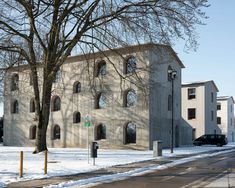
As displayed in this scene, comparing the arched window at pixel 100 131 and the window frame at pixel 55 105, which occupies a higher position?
the window frame at pixel 55 105

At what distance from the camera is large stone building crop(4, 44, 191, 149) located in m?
39.8

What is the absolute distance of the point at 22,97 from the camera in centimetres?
5091

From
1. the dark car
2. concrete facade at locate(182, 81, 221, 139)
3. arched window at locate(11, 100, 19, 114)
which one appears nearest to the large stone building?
arched window at locate(11, 100, 19, 114)

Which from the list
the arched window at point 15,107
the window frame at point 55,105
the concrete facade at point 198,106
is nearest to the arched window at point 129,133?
the window frame at point 55,105

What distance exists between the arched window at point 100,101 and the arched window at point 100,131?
1947 mm

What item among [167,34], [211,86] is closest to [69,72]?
[167,34]

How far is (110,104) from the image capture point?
4209 cm

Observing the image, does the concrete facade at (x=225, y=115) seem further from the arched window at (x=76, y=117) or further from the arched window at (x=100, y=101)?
the arched window at (x=100, y=101)

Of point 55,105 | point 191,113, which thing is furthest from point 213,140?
point 55,105

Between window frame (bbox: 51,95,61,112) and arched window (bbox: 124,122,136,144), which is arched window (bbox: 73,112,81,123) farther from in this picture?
arched window (bbox: 124,122,136,144)

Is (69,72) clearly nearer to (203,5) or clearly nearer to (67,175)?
(203,5)

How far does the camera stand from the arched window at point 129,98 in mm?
40875

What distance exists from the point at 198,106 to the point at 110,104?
22.4 metres

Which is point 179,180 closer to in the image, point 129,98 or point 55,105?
point 129,98
